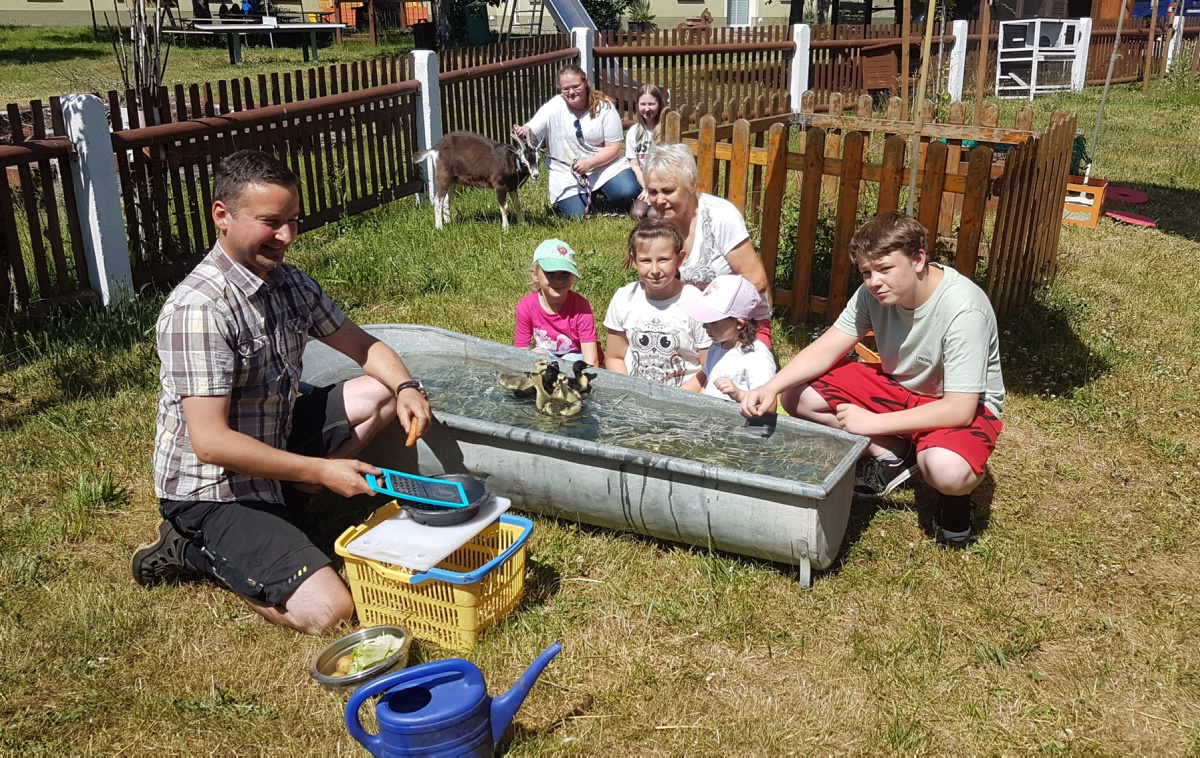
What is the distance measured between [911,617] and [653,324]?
5.95ft

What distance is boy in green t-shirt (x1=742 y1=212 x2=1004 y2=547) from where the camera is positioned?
12.0 feet

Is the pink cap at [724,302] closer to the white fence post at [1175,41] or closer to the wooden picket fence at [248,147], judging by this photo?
the wooden picket fence at [248,147]

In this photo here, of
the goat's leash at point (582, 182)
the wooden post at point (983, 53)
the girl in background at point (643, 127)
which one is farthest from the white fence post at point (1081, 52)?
the goat's leash at point (582, 182)

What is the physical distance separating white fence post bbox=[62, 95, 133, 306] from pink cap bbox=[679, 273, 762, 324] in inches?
159

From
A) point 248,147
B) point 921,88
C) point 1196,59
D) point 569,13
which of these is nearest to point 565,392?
point 921,88

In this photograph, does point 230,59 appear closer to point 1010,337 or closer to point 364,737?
point 1010,337

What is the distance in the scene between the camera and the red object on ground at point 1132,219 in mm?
8852

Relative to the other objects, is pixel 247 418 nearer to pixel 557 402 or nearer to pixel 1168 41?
pixel 557 402

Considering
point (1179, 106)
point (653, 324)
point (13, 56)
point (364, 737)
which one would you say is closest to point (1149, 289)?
point (653, 324)

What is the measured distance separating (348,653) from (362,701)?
2.35 ft

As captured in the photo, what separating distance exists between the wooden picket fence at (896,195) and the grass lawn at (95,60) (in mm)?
11993

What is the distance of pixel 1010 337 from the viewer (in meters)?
5.96

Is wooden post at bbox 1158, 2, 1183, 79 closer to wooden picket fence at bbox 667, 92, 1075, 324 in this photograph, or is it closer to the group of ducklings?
wooden picket fence at bbox 667, 92, 1075, 324

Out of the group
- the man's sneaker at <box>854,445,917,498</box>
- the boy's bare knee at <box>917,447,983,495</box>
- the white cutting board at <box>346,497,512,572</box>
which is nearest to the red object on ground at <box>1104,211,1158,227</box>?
the man's sneaker at <box>854,445,917,498</box>
